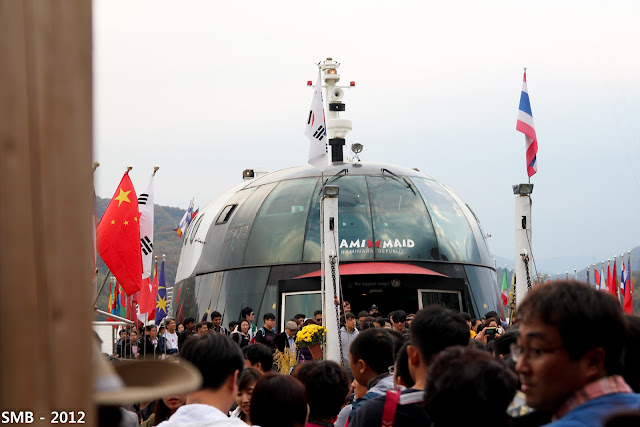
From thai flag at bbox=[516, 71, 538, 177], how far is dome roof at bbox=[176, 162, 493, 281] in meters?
6.91

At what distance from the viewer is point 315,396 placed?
5.63 meters

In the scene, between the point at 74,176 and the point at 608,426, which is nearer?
the point at 74,176

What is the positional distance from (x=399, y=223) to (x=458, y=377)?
19392mm

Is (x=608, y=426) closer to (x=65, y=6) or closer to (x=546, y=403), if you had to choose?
(x=546, y=403)

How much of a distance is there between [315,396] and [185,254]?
23.7 metres

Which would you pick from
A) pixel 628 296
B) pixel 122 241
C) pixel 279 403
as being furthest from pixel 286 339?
pixel 628 296

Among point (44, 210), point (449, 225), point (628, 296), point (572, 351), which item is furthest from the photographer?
point (449, 225)

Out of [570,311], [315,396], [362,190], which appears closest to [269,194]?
[362,190]

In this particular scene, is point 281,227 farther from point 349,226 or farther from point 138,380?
point 138,380

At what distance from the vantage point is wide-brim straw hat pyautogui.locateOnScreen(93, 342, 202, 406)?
191cm

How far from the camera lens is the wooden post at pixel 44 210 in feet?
5.35

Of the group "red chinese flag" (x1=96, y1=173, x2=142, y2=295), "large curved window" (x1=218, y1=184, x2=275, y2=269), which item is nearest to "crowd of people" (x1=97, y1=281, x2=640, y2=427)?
"red chinese flag" (x1=96, y1=173, x2=142, y2=295)

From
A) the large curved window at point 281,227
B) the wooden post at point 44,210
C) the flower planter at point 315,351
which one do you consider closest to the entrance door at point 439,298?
the large curved window at point 281,227

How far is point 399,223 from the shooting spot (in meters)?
22.6
